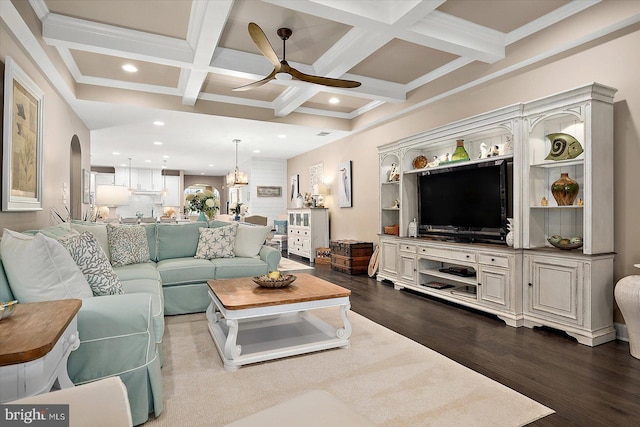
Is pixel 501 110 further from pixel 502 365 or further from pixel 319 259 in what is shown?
pixel 319 259

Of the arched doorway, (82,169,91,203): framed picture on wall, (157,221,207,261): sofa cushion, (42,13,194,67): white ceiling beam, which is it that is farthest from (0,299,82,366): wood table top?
(82,169,91,203): framed picture on wall

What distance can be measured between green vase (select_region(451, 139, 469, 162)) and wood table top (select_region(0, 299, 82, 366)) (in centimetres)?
399

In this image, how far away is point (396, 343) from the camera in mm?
2908

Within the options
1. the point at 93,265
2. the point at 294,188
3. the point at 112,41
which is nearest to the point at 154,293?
the point at 93,265

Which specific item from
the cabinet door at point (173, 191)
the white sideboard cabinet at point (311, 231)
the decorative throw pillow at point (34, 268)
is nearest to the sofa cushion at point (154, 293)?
the decorative throw pillow at point (34, 268)

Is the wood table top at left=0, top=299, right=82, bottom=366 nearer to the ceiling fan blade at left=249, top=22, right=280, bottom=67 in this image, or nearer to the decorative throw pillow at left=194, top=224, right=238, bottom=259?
the ceiling fan blade at left=249, top=22, right=280, bottom=67

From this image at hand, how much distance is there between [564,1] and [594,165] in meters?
1.51

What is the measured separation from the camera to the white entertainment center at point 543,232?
294 centimetres

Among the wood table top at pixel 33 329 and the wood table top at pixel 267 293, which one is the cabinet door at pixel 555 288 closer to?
the wood table top at pixel 267 293

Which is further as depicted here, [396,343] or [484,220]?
[484,220]

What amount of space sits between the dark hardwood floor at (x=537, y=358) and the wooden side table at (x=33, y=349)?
218 cm

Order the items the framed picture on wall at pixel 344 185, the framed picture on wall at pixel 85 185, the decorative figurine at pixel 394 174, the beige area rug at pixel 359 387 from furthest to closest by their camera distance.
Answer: the framed picture on wall at pixel 344 185
the framed picture on wall at pixel 85 185
the decorative figurine at pixel 394 174
the beige area rug at pixel 359 387

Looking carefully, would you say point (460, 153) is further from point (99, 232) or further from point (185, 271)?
point (99, 232)

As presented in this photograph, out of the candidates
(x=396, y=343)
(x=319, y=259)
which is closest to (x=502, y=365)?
(x=396, y=343)
